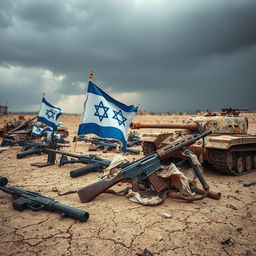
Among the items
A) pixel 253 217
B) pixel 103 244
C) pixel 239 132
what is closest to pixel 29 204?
pixel 103 244

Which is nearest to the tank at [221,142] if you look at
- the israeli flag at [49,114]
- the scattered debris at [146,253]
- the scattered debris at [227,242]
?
the scattered debris at [227,242]

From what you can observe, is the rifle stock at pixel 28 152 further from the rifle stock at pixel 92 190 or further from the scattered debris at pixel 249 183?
the scattered debris at pixel 249 183

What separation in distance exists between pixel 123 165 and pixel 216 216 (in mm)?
1997

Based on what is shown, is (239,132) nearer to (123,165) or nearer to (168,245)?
(123,165)

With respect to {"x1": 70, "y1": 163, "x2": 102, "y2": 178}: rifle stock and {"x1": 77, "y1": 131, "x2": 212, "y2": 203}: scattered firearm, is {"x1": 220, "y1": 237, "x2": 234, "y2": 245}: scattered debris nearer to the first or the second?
{"x1": 77, "y1": 131, "x2": 212, "y2": 203}: scattered firearm

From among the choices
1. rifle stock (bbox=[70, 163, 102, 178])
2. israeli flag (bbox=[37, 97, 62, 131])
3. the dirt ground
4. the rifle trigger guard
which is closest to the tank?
the dirt ground

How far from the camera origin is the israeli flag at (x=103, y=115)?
202 inches

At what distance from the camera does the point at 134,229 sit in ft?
10.2

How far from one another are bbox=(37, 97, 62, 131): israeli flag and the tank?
12.3ft

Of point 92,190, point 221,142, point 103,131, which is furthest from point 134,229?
point 221,142

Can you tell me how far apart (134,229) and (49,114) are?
6.67 metres

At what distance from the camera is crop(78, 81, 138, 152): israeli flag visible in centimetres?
514

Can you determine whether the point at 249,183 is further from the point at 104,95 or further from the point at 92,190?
the point at 104,95

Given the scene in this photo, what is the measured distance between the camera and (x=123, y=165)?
14.3 feet
